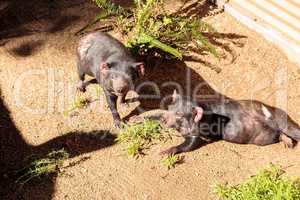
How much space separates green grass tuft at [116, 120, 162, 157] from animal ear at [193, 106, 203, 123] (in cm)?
64

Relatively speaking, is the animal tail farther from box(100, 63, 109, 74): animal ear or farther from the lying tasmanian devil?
box(100, 63, 109, 74): animal ear

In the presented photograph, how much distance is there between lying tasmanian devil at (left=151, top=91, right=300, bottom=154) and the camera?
19.6 feet

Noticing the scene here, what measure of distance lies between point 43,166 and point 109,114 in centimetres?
122

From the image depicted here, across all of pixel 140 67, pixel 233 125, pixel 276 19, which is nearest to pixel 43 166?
pixel 140 67

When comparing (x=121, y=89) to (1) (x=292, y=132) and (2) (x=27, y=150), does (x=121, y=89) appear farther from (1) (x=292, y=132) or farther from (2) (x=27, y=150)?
(1) (x=292, y=132)

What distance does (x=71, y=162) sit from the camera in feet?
19.6

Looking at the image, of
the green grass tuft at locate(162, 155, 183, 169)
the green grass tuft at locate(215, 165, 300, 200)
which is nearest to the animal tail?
the green grass tuft at locate(215, 165, 300, 200)

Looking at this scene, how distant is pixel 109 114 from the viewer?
6672 millimetres

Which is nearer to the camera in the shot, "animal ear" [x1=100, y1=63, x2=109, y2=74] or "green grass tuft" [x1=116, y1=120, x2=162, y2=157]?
"animal ear" [x1=100, y1=63, x2=109, y2=74]

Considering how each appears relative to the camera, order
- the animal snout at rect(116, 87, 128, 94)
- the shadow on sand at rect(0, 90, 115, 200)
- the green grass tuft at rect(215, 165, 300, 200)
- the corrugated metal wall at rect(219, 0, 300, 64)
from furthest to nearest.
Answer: the corrugated metal wall at rect(219, 0, 300, 64)
the animal snout at rect(116, 87, 128, 94)
the shadow on sand at rect(0, 90, 115, 200)
the green grass tuft at rect(215, 165, 300, 200)

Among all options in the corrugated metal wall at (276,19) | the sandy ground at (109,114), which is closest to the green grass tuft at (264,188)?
the sandy ground at (109,114)

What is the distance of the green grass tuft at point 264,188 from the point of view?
512 cm

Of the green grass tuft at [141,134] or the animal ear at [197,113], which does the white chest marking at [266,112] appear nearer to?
the animal ear at [197,113]

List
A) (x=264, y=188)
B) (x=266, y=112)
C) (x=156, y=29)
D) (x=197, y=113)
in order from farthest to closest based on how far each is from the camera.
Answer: (x=156, y=29) → (x=266, y=112) → (x=197, y=113) → (x=264, y=188)
